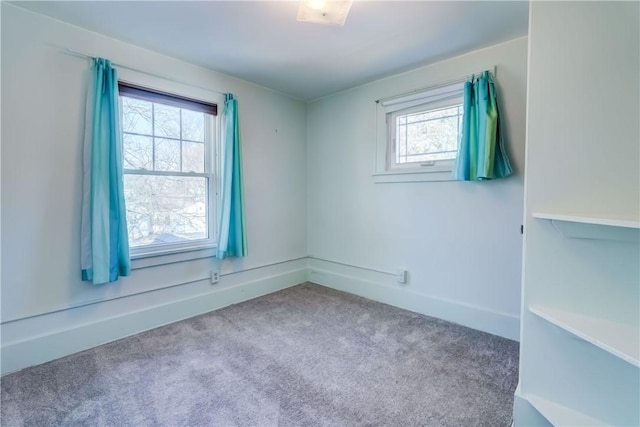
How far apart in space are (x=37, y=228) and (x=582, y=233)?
305 centimetres

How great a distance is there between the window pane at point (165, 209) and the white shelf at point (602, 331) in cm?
271

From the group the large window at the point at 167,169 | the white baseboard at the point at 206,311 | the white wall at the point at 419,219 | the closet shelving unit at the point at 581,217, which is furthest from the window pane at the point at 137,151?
the closet shelving unit at the point at 581,217

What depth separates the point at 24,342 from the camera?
1955 mm

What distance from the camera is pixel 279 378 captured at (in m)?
1.84

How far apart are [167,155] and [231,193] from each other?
0.64 meters

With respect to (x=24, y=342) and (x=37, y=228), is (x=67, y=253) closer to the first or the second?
(x=37, y=228)

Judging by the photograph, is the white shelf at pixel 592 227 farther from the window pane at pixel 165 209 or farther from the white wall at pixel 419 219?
the window pane at pixel 165 209

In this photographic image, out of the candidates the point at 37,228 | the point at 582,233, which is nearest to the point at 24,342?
the point at 37,228

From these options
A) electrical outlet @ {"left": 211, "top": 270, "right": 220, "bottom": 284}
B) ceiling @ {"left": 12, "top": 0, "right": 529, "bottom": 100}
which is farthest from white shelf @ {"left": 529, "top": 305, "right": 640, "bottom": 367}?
electrical outlet @ {"left": 211, "top": 270, "right": 220, "bottom": 284}

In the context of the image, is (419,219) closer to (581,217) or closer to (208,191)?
(581,217)

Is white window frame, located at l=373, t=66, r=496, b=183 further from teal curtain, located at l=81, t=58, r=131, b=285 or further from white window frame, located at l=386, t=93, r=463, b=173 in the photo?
teal curtain, located at l=81, t=58, r=131, b=285

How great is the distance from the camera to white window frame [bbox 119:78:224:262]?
98.0 inches

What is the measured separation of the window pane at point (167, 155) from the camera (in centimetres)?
260

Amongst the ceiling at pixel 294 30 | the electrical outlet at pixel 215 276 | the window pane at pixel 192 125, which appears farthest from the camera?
the electrical outlet at pixel 215 276
